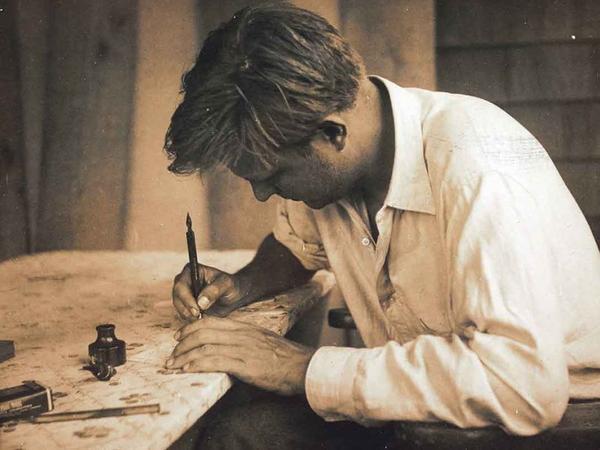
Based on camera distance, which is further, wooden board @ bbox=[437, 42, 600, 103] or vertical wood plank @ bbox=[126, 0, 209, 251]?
vertical wood plank @ bbox=[126, 0, 209, 251]

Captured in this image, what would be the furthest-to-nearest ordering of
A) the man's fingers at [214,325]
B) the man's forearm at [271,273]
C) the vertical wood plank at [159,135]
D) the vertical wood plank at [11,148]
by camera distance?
the vertical wood plank at [159,135], the vertical wood plank at [11,148], the man's forearm at [271,273], the man's fingers at [214,325]

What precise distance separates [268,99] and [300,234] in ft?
2.29

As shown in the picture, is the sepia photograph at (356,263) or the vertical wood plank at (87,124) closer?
the sepia photograph at (356,263)

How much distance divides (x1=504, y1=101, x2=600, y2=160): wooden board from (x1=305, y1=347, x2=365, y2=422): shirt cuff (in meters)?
1.71

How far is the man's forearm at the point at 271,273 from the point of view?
1887mm

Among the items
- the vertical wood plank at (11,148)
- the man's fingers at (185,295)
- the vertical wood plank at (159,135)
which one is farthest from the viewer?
the vertical wood plank at (159,135)

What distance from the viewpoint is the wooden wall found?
2670mm

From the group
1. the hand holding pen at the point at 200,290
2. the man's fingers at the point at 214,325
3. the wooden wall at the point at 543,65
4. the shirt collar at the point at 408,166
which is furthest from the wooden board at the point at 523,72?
the man's fingers at the point at 214,325

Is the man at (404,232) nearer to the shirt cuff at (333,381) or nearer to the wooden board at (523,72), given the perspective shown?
the shirt cuff at (333,381)

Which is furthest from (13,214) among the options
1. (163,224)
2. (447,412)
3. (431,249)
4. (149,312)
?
(447,412)

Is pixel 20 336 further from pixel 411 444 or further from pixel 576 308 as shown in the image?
pixel 576 308

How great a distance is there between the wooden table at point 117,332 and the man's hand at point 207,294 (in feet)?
0.16

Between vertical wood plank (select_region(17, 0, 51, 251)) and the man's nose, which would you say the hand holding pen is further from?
vertical wood plank (select_region(17, 0, 51, 251))

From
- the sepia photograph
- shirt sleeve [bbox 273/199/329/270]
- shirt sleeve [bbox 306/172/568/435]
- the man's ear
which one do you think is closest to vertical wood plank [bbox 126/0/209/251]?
the sepia photograph
